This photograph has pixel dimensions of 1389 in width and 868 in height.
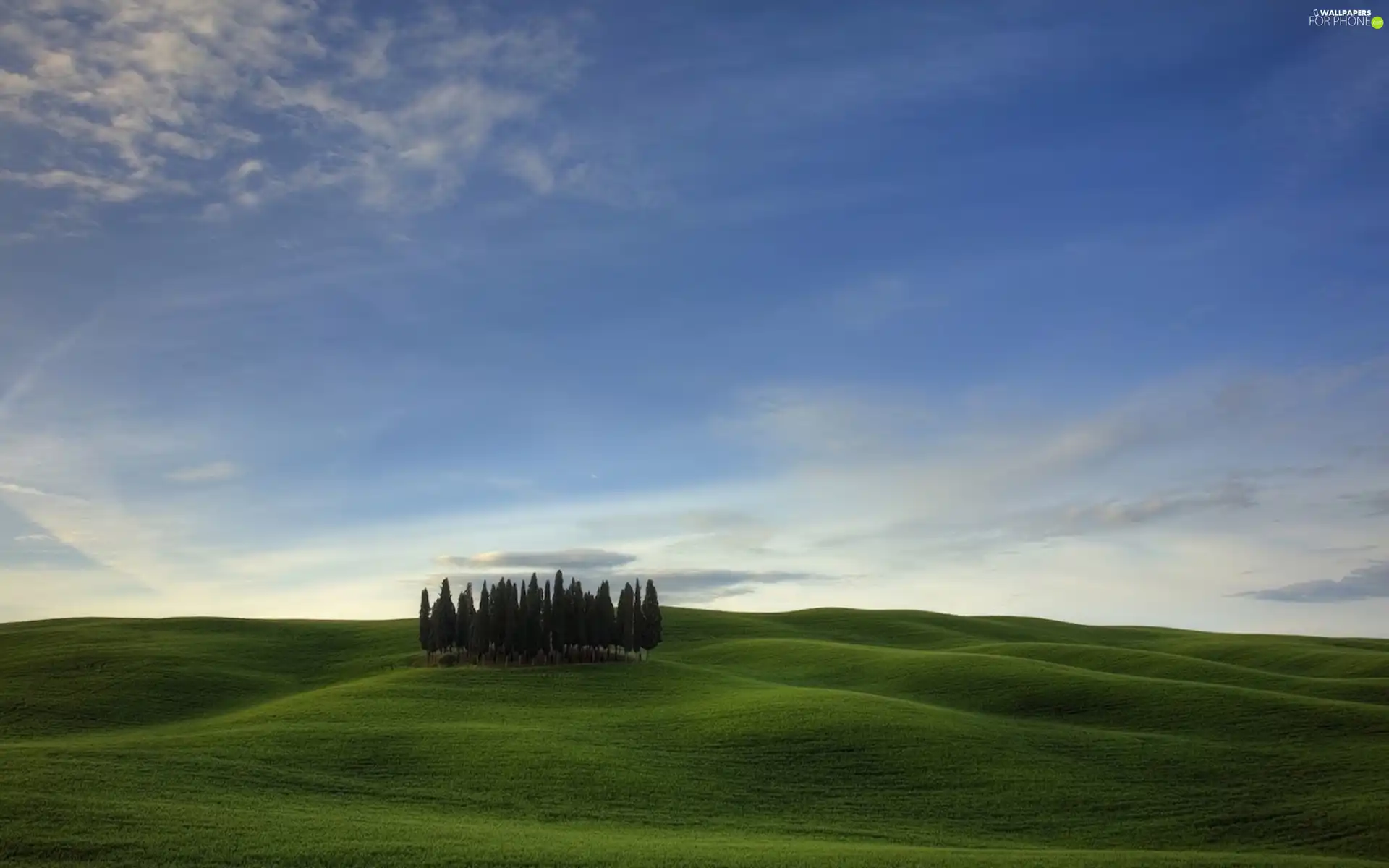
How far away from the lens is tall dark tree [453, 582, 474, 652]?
91812 millimetres

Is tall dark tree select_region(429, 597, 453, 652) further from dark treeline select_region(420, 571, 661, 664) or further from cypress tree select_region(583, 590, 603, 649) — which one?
cypress tree select_region(583, 590, 603, 649)

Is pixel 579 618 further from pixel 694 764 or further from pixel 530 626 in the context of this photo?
pixel 694 764

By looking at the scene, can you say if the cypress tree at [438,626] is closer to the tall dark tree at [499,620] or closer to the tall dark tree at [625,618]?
the tall dark tree at [499,620]

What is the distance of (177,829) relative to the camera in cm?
3047

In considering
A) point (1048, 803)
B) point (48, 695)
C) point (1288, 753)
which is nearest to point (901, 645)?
point (1288, 753)

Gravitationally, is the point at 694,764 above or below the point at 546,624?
below

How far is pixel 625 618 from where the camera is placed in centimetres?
9462

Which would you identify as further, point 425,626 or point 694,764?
point 425,626

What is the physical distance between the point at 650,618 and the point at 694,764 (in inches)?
1904

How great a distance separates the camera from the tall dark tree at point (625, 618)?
93875 millimetres

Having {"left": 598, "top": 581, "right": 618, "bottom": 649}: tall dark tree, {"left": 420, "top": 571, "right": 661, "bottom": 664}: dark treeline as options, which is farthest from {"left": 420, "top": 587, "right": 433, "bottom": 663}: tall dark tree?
{"left": 598, "top": 581, "right": 618, "bottom": 649}: tall dark tree

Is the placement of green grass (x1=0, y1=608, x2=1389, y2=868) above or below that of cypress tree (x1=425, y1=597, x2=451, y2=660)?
below

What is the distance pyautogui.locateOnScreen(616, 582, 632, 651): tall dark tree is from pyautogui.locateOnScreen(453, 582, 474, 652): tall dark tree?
14.8 meters

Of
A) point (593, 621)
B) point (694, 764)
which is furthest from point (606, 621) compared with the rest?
point (694, 764)
